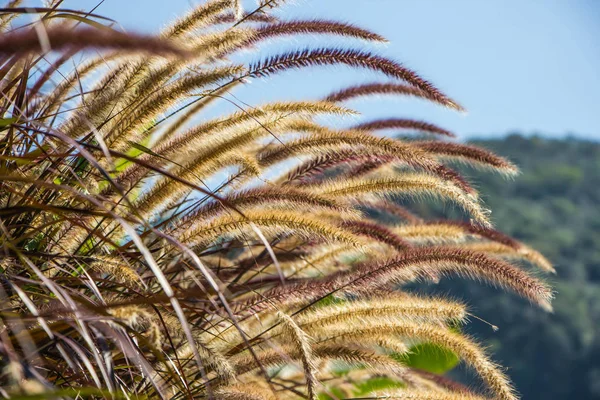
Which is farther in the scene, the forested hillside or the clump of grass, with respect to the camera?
the forested hillside

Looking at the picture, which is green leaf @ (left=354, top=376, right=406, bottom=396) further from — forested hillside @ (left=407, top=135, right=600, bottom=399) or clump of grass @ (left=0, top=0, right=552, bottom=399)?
forested hillside @ (left=407, top=135, right=600, bottom=399)

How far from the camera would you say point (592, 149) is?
141 ft

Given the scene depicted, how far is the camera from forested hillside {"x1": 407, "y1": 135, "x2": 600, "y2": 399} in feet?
90.2

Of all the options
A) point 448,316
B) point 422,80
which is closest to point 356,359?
point 448,316

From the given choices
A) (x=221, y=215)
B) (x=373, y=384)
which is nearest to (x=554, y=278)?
(x=373, y=384)

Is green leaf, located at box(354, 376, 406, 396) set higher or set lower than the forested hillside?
lower

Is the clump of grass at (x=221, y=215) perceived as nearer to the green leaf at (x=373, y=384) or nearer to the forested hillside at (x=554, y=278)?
the green leaf at (x=373, y=384)

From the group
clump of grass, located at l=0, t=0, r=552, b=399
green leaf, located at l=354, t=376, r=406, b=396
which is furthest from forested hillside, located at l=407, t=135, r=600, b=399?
clump of grass, located at l=0, t=0, r=552, b=399

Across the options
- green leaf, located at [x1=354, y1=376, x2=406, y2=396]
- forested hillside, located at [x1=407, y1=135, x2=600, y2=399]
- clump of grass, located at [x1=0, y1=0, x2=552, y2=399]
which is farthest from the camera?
forested hillside, located at [x1=407, y1=135, x2=600, y2=399]

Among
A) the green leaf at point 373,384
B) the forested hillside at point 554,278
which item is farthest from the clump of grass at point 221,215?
the forested hillside at point 554,278

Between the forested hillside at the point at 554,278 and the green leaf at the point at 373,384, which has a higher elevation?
the forested hillside at the point at 554,278

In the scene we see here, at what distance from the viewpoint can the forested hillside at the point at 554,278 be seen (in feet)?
90.2

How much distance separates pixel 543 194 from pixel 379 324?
38922mm

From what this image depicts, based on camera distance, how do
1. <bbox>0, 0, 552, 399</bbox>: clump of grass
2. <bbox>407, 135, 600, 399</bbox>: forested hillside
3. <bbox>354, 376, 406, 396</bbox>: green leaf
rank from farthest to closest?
<bbox>407, 135, 600, 399</bbox>: forested hillside, <bbox>354, 376, 406, 396</bbox>: green leaf, <bbox>0, 0, 552, 399</bbox>: clump of grass
